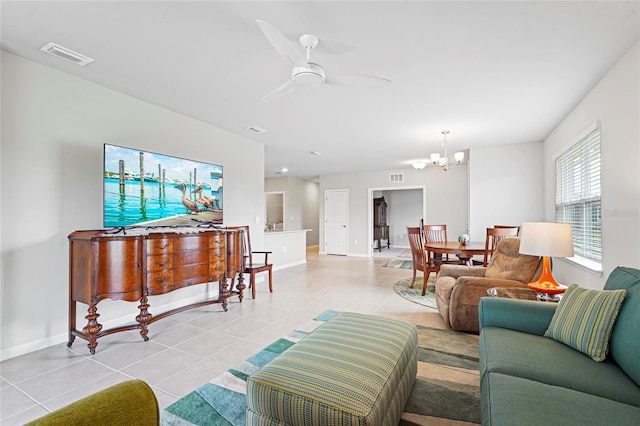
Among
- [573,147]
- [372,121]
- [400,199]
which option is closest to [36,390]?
[372,121]

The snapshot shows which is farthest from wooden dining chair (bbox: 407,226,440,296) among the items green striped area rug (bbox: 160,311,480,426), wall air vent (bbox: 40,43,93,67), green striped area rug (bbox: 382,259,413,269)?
wall air vent (bbox: 40,43,93,67)

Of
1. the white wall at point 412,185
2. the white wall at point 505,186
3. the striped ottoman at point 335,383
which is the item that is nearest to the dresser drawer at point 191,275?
the striped ottoman at point 335,383

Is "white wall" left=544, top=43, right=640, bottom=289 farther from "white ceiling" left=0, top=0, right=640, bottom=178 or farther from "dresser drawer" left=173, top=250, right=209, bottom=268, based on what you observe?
"dresser drawer" left=173, top=250, right=209, bottom=268

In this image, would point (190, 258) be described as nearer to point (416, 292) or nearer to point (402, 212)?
point (416, 292)

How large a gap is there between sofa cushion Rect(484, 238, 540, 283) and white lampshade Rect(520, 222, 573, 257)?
55 centimetres

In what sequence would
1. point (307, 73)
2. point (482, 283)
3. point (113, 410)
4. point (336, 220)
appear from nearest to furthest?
point (113, 410)
point (307, 73)
point (482, 283)
point (336, 220)

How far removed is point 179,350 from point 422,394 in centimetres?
199

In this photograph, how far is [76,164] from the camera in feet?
9.77

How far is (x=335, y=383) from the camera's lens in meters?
1.35

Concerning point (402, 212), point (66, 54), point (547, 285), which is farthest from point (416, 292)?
point (402, 212)

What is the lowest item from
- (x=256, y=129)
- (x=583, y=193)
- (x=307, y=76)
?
(x=583, y=193)

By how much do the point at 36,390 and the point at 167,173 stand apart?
7.44 feet

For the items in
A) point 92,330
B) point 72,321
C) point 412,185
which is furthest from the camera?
point 412,185

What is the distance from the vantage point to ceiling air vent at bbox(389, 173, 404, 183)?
27.9 ft
